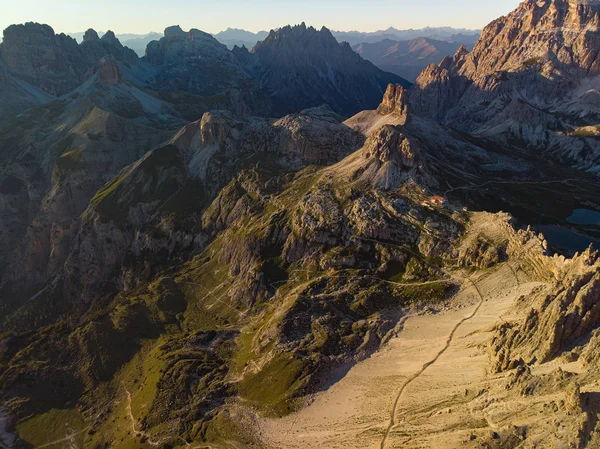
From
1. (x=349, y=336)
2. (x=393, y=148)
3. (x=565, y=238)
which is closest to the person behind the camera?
(x=349, y=336)

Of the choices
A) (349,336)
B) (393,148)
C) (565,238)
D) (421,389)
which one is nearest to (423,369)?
(421,389)

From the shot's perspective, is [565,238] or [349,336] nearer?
[349,336]

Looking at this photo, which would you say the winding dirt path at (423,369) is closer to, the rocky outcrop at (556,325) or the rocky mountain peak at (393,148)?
the rocky outcrop at (556,325)

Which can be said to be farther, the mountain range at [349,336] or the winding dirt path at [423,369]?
the winding dirt path at [423,369]

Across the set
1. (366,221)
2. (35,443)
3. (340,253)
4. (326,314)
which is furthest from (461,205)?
(35,443)

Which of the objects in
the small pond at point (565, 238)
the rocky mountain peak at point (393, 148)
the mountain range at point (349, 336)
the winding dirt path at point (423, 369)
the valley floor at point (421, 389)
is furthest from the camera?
the rocky mountain peak at point (393, 148)

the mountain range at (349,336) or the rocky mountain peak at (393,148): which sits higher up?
the rocky mountain peak at (393,148)

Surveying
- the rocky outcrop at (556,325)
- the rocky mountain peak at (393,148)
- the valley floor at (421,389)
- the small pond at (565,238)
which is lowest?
the valley floor at (421,389)

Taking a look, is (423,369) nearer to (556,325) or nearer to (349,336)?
(349,336)

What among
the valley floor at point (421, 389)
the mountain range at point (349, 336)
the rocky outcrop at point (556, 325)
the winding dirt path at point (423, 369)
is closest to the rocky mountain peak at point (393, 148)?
the mountain range at point (349, 336)

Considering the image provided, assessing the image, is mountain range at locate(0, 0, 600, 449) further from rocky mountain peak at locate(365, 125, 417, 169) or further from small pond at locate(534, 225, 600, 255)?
small pond at locate(534, 225, 600, 255)
